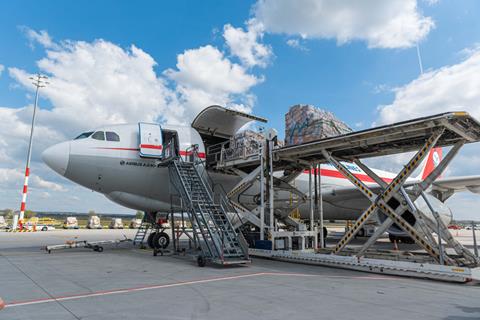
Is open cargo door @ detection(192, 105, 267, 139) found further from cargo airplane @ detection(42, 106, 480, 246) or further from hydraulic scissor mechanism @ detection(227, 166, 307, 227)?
hydraulic scissor mechanism @ detection(227, 166, 307, 227)

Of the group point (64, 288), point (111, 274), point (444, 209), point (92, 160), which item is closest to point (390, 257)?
point (444, 209)

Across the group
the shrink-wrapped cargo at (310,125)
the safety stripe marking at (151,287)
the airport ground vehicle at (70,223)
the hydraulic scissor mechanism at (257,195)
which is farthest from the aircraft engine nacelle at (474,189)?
the airport ground vehicle at (70,223)

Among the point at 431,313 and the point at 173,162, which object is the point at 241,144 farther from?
the point at 431,313

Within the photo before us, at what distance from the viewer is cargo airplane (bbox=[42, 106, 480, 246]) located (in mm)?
10492

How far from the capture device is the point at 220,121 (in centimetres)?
1328

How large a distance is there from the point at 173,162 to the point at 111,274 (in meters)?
4.44

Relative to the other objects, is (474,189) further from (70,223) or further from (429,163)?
(70,223)

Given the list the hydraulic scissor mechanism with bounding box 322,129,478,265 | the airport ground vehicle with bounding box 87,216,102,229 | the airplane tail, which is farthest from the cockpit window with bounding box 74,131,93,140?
the airport ground vehicle with bounding box 87,216,102,229

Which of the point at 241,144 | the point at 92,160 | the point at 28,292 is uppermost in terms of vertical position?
the point at 241,144

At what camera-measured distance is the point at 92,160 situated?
35.1 ft

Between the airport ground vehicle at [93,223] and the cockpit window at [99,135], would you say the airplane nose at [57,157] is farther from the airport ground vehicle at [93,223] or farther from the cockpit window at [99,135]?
the airport ground vehicle at [93,223]

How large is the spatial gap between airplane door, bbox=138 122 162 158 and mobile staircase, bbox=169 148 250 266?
0.79m

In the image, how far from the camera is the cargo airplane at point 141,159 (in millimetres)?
10492

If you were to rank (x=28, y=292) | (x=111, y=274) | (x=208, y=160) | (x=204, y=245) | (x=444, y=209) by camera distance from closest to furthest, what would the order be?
(x=28, y=292)
(x=111, y=274)
(x=204, y=245)
(x=444, y=209)
(x=208, y=160)
